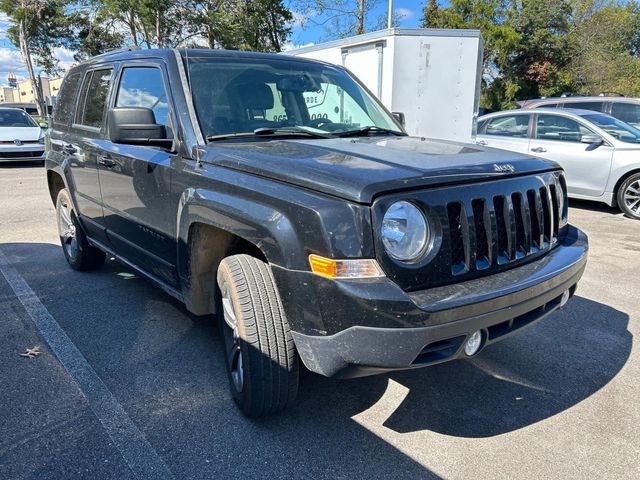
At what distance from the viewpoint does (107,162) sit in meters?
3.79

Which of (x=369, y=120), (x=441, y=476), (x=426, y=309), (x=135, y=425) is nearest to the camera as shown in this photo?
(x=426, y=309)

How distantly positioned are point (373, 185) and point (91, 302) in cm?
315

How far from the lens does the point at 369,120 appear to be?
3.75 metres

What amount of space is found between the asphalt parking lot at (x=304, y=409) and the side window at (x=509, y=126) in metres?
5.32

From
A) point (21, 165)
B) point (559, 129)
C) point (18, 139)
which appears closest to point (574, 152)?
point (559, 129)

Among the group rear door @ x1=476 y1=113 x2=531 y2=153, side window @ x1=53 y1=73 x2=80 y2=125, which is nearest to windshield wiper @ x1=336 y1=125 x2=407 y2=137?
side window @ x1=53 y1=73 x2=80 y2=125

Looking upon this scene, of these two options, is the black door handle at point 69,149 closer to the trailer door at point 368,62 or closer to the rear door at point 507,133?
the trailer door at point 368,62

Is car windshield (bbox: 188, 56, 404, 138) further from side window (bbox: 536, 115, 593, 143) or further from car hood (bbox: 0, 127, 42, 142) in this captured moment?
car hood (bbox: 0, 127, 42, 142)

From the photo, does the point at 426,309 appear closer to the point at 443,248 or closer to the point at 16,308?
the point at 443,248

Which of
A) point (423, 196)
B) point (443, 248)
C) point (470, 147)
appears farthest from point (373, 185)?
point (470, 147)

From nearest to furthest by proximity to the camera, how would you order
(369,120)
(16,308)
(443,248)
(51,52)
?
(443,248) → (369,120) → (16,308) → (51,52)

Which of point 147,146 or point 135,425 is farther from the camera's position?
point 147,146

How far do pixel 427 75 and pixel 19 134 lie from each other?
11131 millimetres

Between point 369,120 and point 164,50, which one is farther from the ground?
point 164,50
